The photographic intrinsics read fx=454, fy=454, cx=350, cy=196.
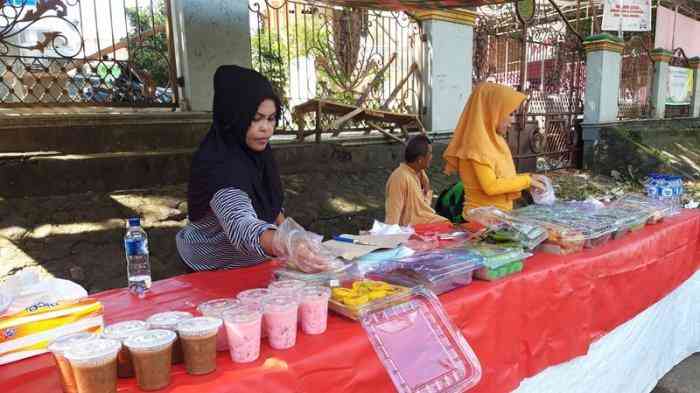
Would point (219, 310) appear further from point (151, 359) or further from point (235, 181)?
point (235, 181)

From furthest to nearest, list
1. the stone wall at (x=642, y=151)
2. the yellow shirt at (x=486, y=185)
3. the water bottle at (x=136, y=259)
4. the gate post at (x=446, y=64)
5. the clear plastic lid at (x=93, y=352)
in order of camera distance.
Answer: the stone wall at (x=642, y=151), the gate post at (x=446, y=64), the yellow shirt at (x=486, y=185), the water bottle at (x=136, y=259), the clear plastic lid at (x=93, y=352)

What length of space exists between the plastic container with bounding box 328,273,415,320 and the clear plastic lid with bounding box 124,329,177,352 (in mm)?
448

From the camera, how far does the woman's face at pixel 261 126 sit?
167 cm

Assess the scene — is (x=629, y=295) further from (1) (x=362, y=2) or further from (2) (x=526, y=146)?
(2) (x=526, y=146)

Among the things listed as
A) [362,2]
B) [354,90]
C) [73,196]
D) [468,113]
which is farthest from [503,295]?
[354,90]

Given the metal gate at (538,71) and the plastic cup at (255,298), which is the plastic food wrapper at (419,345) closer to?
the plastic cup at (255,298)

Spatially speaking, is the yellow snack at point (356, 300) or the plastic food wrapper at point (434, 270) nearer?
the yellow snack at point (356, 300)

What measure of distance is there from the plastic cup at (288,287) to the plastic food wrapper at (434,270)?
0.28m

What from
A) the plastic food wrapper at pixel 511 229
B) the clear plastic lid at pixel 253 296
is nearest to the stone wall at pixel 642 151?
the plastic food wrapper at pixel 511 229

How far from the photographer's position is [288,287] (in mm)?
1221

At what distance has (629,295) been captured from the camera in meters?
2.00

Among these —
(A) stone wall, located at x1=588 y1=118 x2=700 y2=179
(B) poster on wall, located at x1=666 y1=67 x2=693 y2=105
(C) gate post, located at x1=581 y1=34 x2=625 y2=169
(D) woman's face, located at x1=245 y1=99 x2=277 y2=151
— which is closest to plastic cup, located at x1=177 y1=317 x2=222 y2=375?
(D) woman's face, located at x1=245 y1=99 x2=277 y2=151

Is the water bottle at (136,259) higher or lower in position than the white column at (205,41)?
lower

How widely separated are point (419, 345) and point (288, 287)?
1.25ft
